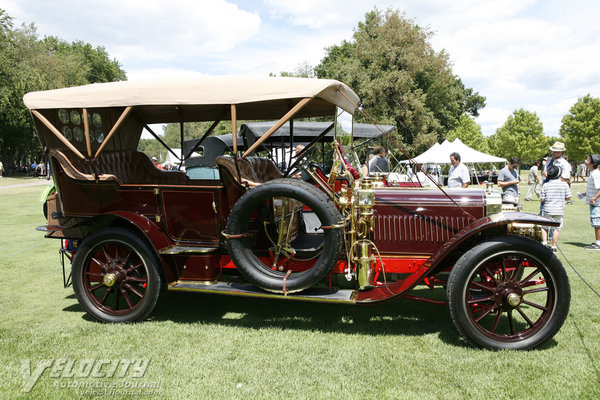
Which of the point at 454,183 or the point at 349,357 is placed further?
the point at 454,183

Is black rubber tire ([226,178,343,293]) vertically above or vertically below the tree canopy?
below

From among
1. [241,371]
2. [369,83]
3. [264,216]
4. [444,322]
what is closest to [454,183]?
[444,322]

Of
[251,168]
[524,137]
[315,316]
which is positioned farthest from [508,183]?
[524,137]

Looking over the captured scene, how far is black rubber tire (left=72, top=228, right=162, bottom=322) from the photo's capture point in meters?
3.77

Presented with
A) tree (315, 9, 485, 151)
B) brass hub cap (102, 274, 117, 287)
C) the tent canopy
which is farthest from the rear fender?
tree (315, 9, 485, 151)

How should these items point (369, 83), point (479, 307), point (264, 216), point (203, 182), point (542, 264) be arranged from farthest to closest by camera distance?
point (369, 83), point (203, 182), point (264, 216), point (479, 307), point (542, 264)

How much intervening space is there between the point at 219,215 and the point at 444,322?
2.25 metres

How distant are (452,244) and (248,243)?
5.47 ft

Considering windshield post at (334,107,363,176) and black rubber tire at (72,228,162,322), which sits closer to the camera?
black rubber tire at (72,228,162,322)

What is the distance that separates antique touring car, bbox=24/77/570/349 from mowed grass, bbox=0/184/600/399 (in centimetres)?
27

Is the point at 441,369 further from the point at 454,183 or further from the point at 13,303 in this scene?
the point at 454,183

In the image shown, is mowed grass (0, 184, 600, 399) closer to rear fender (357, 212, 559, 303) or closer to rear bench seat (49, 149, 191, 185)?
rear fender (357, 212, 559, 303)

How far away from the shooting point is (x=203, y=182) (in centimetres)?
427

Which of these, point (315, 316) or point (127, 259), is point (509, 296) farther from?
point (127, 259)
